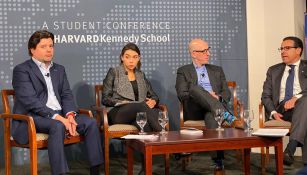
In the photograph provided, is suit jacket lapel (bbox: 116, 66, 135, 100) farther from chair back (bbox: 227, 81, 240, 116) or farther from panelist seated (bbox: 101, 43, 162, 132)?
chair back (bbox: 227, 81, 240, 116)

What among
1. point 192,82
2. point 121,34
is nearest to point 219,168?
point 192,82

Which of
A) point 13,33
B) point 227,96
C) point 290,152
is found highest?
point 13,33

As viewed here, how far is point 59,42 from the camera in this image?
571 centimetres

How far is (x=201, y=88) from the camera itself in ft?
16.8

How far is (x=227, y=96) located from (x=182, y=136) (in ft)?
5.10

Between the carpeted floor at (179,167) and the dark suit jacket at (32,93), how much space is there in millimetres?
884

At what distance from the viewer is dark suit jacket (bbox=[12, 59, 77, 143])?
4332mm

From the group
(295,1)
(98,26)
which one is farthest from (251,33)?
(98,26)

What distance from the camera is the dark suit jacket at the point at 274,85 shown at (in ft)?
17.4

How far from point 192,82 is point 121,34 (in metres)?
1.05

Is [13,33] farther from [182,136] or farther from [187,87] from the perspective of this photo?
[182,136]

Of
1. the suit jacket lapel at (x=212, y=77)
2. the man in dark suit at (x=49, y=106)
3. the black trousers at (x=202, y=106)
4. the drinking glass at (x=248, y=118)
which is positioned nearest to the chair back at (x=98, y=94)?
the man in dark suit at (x=49, y=106)

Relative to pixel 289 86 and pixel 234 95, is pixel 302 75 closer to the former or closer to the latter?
pixel 289 86

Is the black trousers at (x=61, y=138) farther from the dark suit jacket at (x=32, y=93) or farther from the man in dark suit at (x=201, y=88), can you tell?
the man in dark suit at (x=201, y=88)
